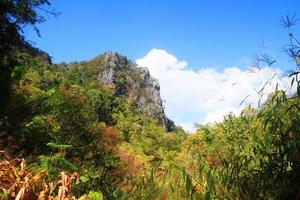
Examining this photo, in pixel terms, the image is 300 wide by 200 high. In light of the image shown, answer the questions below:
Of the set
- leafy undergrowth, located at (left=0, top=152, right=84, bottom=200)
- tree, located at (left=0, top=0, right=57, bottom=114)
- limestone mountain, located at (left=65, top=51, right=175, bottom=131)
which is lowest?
leafy undergrowth, located at (left=0, top=152, right=84, bottom=200)

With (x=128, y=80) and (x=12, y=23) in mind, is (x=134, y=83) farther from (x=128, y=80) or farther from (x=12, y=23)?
(x=12, y=23)

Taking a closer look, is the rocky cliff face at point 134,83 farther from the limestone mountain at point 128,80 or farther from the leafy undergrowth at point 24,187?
the leafy undergrowth at point 24,187

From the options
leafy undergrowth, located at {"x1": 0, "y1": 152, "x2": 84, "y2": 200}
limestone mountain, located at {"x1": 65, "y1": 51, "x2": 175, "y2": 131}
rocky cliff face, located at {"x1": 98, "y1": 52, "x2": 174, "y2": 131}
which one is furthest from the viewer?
rocky cliff face, located at {"x1": 98, "y1": 52, "x2": 174, "y2": 131}

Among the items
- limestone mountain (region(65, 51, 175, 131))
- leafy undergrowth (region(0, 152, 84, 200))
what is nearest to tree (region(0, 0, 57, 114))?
leafy undergrowth (region(0, 152, 84, 200))

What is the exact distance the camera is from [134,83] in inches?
4970

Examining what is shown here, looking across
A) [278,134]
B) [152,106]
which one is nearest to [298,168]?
[278,134]

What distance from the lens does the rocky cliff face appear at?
118m

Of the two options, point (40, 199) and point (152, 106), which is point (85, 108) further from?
point (152, 106)

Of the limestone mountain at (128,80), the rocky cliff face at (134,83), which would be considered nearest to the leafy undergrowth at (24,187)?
the limestone mountain at (128,80)

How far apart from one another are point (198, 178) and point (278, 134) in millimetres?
839

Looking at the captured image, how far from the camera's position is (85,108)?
57.5 feet

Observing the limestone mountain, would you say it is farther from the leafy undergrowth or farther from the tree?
the leafy undergrowth

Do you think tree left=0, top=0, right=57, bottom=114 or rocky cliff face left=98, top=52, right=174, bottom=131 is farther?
rocky cliff face left=98, top=52, right=174, bottom=131

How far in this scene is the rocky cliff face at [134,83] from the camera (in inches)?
4636
